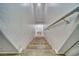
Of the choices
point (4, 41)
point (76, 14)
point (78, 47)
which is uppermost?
point (76, 14)

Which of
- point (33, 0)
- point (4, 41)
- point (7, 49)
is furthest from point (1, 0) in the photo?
point (7, 49)

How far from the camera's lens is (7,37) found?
209cm

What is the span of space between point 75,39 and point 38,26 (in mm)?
7827

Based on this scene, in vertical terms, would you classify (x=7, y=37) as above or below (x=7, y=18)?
below

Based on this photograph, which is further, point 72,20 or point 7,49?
point 7,49

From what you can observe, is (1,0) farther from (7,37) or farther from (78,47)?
(78,47)

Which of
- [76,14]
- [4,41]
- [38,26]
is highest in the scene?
[76,14]

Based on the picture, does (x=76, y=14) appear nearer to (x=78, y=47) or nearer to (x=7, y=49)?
(x=78, y=47)

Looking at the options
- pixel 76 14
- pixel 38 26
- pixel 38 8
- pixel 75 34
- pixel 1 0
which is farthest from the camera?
pixel 38 26

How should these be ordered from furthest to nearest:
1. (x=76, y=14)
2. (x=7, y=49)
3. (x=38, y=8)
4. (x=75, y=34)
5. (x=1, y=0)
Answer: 1. (x=38, y=8)
2. (x=7, y=49)
3. (x=75, y=34)
4. (x=76, y=14)
5. (x=1, y=0)

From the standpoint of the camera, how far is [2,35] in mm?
1994

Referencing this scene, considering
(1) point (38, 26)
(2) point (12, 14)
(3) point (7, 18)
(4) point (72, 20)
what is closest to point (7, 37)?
(3) point (7, 18)

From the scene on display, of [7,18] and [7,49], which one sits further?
[7,49]

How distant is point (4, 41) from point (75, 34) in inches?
42.7
